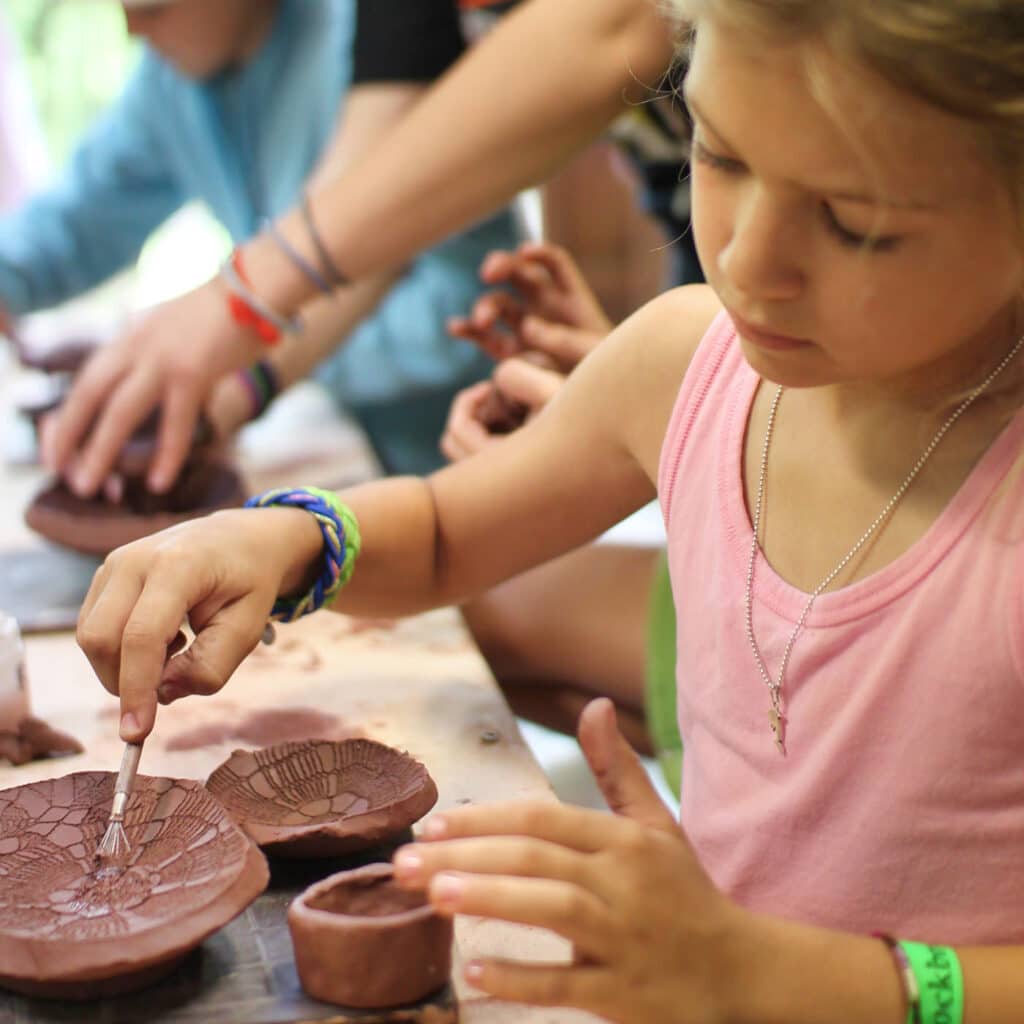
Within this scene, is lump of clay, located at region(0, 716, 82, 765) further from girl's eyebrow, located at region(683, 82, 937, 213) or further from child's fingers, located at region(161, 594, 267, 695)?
girl's eyebrow, located at region(683, 82, 937, 213)

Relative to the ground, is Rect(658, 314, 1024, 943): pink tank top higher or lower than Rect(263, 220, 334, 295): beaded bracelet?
lower

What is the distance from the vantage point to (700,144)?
0.71m

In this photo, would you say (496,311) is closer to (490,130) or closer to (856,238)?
(490,130)

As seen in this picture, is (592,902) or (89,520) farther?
(89,520)

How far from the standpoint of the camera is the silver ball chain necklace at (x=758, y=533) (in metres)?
0.80

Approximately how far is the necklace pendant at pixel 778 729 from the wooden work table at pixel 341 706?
6.3 inches

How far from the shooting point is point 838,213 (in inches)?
25.6

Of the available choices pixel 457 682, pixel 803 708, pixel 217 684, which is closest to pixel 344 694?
pixel 457 682

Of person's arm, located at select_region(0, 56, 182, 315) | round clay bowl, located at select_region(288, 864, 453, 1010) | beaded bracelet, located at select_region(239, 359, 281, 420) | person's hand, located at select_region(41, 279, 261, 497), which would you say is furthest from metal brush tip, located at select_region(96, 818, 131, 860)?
person's arm, located at select_region(0, 56, 182, 315)

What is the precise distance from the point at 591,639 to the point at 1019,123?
929 mm

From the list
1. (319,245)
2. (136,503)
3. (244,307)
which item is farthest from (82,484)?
(319,245)

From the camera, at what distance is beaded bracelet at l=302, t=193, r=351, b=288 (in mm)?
1536

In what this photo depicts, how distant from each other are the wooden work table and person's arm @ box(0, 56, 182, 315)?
124cm

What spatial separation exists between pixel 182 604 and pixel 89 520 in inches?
21.2
